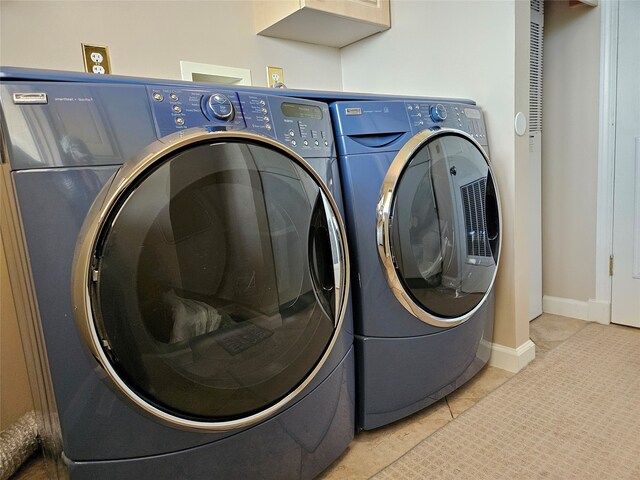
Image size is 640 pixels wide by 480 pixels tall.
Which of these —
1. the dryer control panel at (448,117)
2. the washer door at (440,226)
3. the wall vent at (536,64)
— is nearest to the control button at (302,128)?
the washer door at (440,226)

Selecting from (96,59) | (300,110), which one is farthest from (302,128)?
(96,59)

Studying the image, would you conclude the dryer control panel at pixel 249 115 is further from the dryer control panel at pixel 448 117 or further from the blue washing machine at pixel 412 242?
the dryer control panel at pixel 448 117

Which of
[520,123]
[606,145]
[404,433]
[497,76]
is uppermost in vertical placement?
[497,76]

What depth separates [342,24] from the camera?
1.84 meters

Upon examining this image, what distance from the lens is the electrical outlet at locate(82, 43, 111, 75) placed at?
1424 millimetres

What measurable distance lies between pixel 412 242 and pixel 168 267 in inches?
27.6

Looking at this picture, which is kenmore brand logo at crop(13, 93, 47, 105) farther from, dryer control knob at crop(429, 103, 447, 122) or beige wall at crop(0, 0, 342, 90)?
dryer control knob at crop(429, 103, 447, 122)

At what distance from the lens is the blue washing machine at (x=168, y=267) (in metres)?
0.72

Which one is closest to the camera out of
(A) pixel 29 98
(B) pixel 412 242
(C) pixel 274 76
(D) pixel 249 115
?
Result: (A) pixel 29 98

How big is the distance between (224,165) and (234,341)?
0.36 meters

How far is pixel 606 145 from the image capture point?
196 centimetres

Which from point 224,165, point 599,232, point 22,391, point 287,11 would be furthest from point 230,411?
point 599,232

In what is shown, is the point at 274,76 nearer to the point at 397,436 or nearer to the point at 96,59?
the point at 96,59

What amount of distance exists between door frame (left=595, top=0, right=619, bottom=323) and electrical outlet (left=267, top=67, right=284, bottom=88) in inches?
58.0
